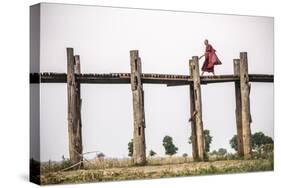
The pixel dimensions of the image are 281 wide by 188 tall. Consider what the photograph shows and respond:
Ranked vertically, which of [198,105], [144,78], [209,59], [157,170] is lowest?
[157,170]

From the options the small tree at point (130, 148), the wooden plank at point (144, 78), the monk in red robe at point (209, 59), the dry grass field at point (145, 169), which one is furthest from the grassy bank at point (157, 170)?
the monk in red robe at point (209, 59)

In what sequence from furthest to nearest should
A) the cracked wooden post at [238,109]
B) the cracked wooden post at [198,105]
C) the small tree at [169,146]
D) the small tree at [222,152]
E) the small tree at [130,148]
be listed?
the cracked wooden post at [238,109] < the small tree at [222,152] < the cracked wooden post at [198,105] < the small tree at [169,146] < the small tree at [130,148]

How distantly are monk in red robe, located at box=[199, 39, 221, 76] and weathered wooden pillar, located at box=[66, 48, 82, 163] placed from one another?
55.3 inches

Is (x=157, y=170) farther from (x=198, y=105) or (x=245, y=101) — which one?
(x=245, y=101)

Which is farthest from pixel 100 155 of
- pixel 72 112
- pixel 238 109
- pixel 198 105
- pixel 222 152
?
pixel 238 109

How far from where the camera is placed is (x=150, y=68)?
6.96 m

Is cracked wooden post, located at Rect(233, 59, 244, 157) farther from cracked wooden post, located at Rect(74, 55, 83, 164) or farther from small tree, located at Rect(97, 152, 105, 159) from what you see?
cracked wooden post, located at Rect(74, 55, 83, 164)

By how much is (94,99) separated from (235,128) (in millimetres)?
1594

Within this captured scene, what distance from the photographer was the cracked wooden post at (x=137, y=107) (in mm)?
6871

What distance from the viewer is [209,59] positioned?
7285 mm

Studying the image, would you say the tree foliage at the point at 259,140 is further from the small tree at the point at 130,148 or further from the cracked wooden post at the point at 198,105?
the small tree at the point at 130,148

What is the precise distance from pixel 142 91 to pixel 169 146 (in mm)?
611
